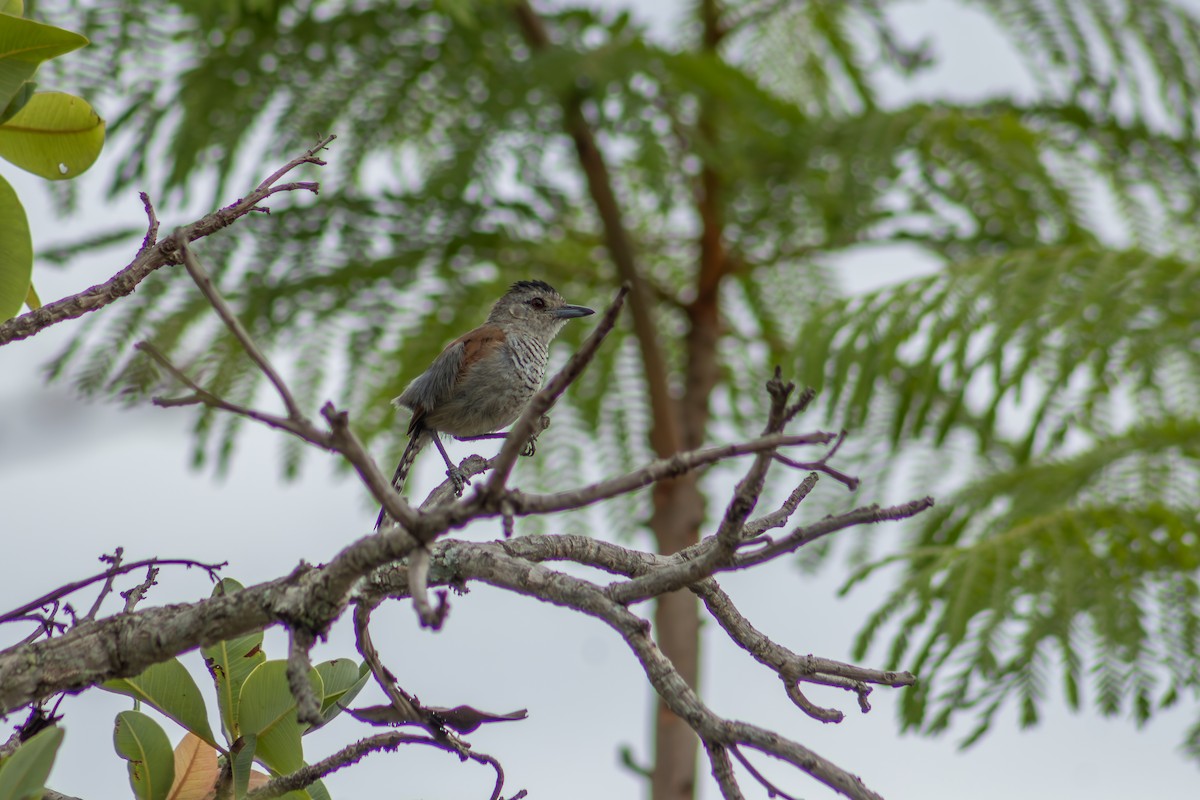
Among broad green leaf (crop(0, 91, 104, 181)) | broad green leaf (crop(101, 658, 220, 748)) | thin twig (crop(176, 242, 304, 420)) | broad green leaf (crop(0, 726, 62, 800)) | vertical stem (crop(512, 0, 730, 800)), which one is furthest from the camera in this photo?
vertical stem (crop(512, 0, 730, 800))

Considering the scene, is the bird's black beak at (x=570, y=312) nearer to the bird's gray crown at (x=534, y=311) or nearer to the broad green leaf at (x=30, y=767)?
the bird's gray crown at (x=534, y=311)

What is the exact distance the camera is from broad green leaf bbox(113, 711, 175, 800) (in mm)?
1575

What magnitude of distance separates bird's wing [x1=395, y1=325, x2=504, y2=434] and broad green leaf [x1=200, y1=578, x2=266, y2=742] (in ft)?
4.56

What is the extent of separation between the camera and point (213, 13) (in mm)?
3822

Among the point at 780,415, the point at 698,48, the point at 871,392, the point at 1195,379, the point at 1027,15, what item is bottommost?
the point at 780,415

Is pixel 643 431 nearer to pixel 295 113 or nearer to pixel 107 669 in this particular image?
pixel 295 113

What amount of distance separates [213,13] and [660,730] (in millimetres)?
2852

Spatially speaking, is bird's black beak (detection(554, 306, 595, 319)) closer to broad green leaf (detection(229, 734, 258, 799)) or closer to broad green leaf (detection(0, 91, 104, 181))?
broad green leaf (detection(0, 91, 104, 181))

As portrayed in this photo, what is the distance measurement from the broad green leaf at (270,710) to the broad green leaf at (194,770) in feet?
0.33

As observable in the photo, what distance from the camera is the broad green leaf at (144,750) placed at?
158cm

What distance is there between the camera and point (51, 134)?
174cm

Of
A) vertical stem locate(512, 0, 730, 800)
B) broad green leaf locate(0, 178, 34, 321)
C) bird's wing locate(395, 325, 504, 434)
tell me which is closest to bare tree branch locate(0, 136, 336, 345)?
broad green leaf locate(0, 178, 34, 321)

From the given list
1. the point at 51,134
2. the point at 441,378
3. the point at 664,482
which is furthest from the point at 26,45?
the point at 664,482

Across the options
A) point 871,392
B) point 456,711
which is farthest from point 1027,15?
point 456,711
